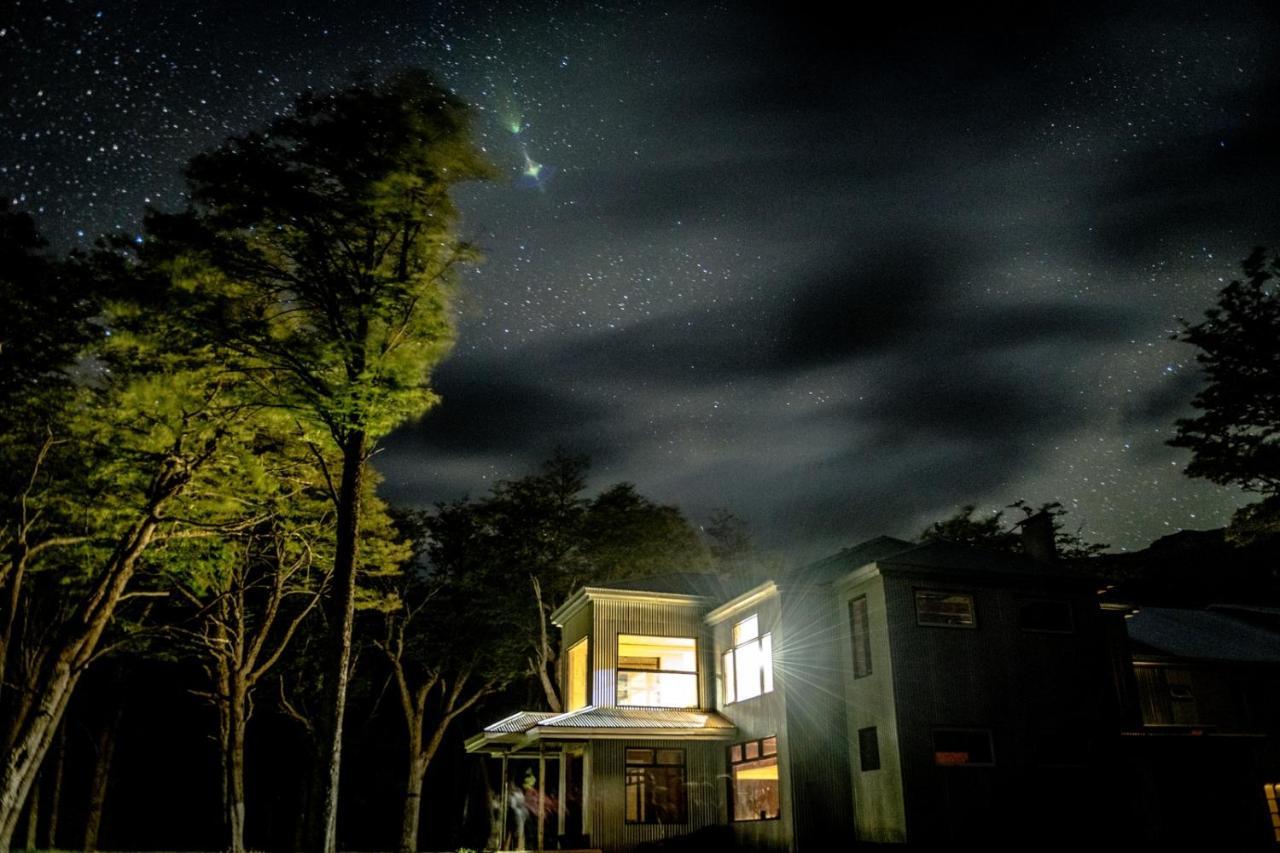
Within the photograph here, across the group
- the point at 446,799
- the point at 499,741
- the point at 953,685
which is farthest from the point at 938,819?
the point at 446,799

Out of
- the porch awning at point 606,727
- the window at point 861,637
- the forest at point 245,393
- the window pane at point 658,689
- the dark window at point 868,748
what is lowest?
the dark window at point 868,748

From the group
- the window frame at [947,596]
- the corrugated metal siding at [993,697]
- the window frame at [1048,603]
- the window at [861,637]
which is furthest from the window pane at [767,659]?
the window frame at [1048,603]

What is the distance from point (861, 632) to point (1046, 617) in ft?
14.4

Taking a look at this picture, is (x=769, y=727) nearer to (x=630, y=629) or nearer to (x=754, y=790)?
(x=630, y=629)

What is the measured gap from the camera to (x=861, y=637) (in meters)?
19.8

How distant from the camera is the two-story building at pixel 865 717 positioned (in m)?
18.0

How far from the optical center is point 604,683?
23.2 m

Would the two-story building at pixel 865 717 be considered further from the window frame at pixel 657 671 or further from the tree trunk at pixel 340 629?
the tree trunk at pixel 340 629

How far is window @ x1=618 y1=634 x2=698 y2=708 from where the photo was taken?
23.9 metres

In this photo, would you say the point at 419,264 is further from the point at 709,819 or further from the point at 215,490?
the point at 709,819

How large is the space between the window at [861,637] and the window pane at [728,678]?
4.34 metres

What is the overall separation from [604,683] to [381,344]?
530 inches

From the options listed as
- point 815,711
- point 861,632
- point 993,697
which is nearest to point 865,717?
point 815,711

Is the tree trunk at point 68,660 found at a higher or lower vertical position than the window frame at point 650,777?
higher
